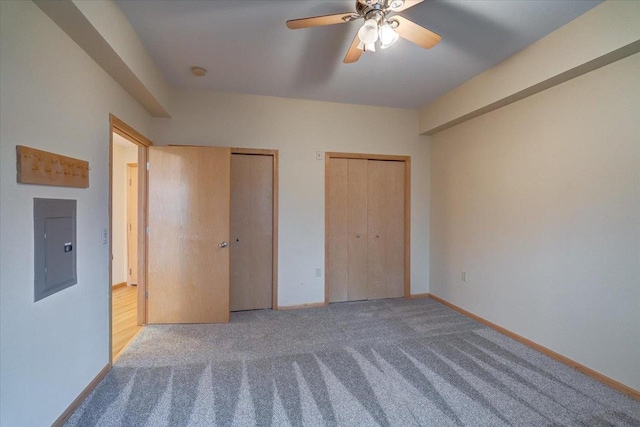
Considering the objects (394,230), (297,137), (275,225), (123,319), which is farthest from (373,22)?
(123,319)

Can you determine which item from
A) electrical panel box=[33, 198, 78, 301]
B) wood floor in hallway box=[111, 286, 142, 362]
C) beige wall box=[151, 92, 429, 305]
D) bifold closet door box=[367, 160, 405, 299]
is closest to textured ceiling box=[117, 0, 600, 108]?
beige wall box=[151, 92, 429, 305]

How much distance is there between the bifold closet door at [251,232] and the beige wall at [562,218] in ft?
7.92

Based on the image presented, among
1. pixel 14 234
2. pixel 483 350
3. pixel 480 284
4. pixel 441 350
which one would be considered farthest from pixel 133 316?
pixel 480 284

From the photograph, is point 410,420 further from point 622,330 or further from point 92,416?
point 92,416

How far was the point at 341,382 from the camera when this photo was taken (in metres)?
1.95

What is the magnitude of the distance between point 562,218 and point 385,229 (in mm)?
1910

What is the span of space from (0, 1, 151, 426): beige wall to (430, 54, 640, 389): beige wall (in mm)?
3588

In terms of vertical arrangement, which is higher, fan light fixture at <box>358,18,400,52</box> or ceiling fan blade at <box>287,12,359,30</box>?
ceiling fan blade at <box>287,12,359,30</box>

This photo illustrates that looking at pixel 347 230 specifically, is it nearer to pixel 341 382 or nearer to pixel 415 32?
pixel 341 382

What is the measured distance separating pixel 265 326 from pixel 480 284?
2.45 m

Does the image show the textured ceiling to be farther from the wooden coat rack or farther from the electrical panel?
the electrical panel

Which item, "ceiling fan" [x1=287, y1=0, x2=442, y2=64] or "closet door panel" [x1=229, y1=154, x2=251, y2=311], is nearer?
"ceiling fan" [x1=287, y1=0, x2=442, y2=64]

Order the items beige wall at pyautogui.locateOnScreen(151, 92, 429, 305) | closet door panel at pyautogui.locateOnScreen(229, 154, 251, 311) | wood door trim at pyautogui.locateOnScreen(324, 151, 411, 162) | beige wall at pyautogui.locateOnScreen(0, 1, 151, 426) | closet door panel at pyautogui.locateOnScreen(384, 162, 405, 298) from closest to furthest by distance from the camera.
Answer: beige wall at pyautogui.locateOnScreen(0, 1, 151, 426) < beige wall at pyautogui.locateOnScreen(151, 92, 429, 305) < closet door panel at pyautogui.locateOnScreen(229, 154, 251, 311) < wood door trim at pyautogui.locateOnScreen(324, 151, 411, 162) < closet door panel at pyautogui.locateOnScreen(384, 162, 405, 298)

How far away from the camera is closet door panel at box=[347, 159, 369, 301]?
3670mm
